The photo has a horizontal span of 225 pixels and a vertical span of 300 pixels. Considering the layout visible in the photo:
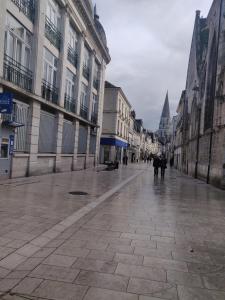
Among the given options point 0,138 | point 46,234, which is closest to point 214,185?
point 0,138

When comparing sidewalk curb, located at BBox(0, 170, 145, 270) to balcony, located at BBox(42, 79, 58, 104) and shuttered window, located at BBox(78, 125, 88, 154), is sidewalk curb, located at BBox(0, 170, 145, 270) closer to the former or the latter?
balcony, located at BBox(42, 79, 58, 104)

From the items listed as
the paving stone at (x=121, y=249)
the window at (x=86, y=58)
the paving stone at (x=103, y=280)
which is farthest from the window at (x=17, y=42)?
the paving stone at (x=103, y=280)

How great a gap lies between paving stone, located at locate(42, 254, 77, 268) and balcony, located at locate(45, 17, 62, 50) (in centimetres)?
1609

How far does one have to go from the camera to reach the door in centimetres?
1432

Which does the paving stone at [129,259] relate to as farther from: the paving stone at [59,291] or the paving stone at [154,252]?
the paving stone at [59,291]

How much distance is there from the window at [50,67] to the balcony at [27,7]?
232 centimetres

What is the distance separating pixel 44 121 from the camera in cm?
1914

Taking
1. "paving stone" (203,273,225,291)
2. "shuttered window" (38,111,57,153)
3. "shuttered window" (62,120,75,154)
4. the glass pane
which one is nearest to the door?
"shuttered window" (38,111,57,153)

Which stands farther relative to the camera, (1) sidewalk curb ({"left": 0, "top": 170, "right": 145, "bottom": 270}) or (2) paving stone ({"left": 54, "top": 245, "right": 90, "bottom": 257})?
(2) paving stone ({"left": 54, "top": 245, "right": 90, "bottom": 257})

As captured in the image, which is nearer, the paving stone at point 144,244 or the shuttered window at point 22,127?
the paving stone at point 144,244

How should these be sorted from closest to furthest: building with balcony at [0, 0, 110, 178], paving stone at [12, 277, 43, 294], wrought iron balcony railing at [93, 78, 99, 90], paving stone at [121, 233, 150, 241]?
paving stone at [12, 277, 43, 294]
paving stone at [121, 233, 150, 241]
building with balcony at [0, 0, 110, 178]
wrought iron balcony railing at [93, 78, 99, 90]

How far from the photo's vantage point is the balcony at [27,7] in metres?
15.3

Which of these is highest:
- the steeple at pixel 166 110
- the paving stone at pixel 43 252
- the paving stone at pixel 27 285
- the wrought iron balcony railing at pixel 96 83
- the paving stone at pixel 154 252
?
the steeple at pixel 166 110

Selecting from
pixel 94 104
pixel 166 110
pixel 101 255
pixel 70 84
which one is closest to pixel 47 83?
pixel 70 84
